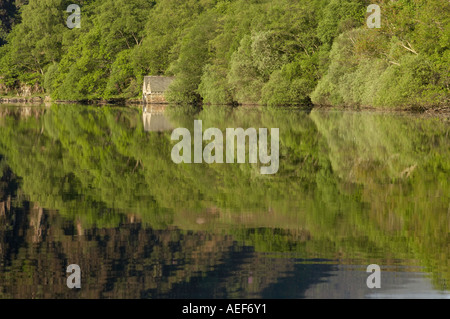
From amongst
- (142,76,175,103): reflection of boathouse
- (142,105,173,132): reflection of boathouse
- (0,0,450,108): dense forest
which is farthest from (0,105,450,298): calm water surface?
(142,76,175,103): reflection of boathouse

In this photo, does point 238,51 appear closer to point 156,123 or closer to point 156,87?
point 156,87

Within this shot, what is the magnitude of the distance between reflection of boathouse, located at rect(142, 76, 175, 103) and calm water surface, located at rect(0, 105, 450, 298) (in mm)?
62147

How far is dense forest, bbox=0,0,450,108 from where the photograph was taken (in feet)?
136

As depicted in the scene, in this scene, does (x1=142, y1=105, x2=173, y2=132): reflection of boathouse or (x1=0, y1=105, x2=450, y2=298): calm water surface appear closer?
(x1=0, y1=105, x2=450, y2=298): calm water surface

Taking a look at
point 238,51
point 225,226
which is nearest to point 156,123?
point 225,226

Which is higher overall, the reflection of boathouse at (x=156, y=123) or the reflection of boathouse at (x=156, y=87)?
the reflection of boathouse at (x=156, y=87)

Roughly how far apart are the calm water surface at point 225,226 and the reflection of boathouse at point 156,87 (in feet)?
204

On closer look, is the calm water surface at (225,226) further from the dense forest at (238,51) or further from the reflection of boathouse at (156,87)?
the reflection of boathouse at (156,87)

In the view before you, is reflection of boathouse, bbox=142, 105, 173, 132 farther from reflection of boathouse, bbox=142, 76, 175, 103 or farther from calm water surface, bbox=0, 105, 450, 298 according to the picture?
reflection of boathouse, bbox=142, 76, 175, 103

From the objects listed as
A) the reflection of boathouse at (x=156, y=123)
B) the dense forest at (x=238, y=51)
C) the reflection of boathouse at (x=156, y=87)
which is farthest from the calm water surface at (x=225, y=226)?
the reflection of boathouse at (x=156, y=87)

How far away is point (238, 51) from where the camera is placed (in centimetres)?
6316

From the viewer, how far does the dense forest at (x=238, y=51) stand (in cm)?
4150
